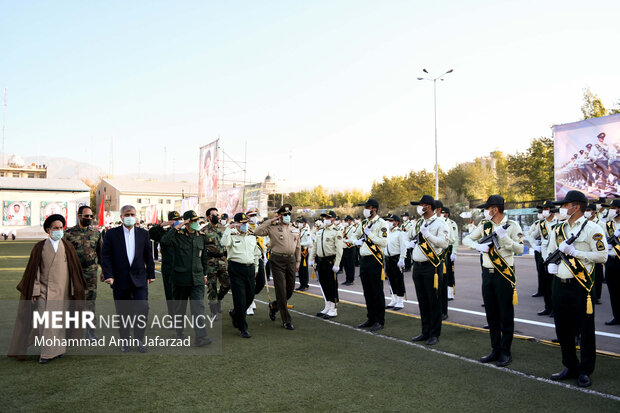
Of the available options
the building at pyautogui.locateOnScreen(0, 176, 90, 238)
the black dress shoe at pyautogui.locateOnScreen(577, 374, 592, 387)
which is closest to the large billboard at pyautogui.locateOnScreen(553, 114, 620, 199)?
the black dress shoe at pyautogui.locateOnScreen(577, 374, 592, 387)

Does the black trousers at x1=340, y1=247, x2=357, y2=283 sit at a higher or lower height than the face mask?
lower

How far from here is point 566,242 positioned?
213 inches

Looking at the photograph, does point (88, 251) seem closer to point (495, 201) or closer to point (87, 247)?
point (87, 247)

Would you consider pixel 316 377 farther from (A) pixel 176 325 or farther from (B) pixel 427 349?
(A) pixel 176 325

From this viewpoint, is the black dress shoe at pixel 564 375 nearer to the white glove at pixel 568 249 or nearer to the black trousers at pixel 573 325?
the black trousers at pixel 573 325

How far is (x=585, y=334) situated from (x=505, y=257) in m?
1.28

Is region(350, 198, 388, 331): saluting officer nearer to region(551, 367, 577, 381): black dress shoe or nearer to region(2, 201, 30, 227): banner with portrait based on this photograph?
region(551, 367, 577, 381): black dress shoe

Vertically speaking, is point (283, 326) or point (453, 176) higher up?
point (453, 176)

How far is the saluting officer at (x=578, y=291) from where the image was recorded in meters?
5.22

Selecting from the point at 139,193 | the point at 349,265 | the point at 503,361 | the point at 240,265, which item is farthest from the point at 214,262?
the point at 139,193

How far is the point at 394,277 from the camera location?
1069 centimetres

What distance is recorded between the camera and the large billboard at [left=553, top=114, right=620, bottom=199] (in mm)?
18328

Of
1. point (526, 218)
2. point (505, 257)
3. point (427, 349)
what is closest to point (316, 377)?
point (427, 349)

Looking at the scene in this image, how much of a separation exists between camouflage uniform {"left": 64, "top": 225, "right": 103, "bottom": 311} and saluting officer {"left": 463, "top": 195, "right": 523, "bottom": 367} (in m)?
6.04
